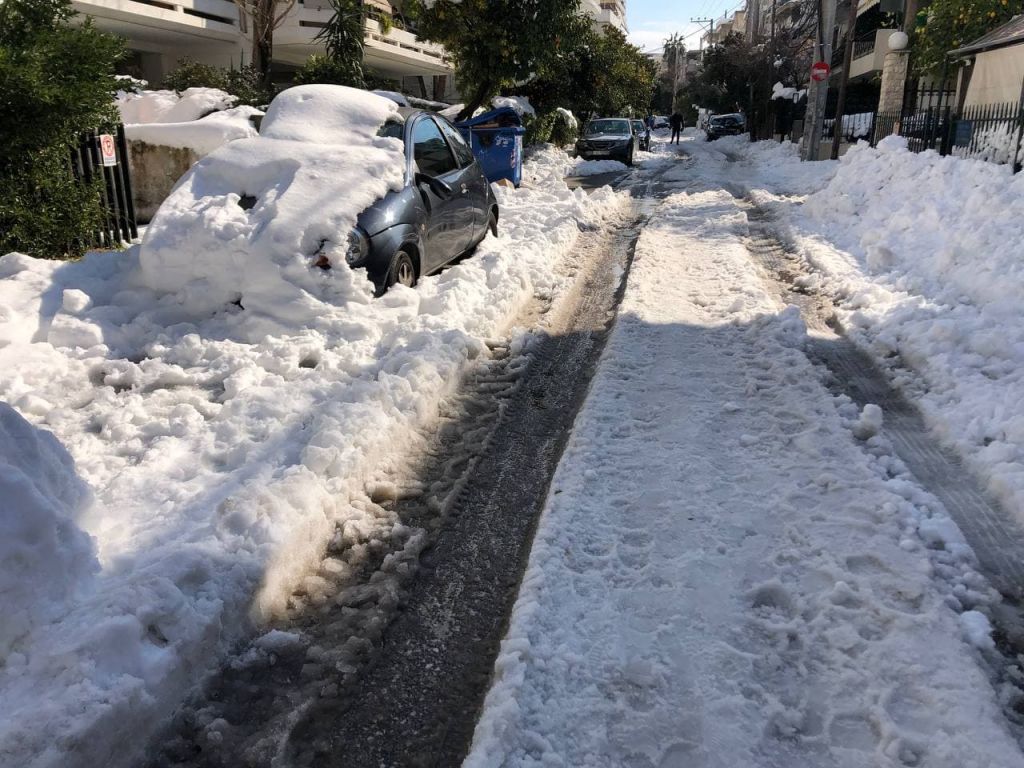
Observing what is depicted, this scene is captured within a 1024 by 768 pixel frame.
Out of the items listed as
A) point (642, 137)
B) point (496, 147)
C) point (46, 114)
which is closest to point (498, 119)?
point (496, 147)

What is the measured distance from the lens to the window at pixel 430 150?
779 cm

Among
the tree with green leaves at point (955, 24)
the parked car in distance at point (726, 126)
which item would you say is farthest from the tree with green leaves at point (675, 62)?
the tree with green leaves at point (955, 24)

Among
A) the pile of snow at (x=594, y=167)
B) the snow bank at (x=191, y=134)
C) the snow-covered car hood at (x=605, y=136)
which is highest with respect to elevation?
the snow-covered car hood at (x=605, y=136)

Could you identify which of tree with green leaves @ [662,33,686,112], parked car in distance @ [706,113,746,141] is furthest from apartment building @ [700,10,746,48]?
parked car in distance @ [706,113,746,141]

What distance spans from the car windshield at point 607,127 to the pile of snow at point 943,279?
1380 centimetres

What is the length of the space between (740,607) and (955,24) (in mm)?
20265

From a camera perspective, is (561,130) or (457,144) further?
(561,130)

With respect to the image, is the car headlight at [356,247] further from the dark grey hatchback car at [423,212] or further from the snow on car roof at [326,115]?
the snow on car roof at [326,115]

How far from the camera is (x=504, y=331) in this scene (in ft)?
22.5

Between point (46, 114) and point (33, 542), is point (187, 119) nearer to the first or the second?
point (46, 114)

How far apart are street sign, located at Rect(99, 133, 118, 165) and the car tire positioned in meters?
4.24

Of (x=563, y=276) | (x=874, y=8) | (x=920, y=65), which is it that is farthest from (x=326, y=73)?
(x=874, y=8)

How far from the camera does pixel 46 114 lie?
291 inches

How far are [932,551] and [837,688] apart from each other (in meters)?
1.09
